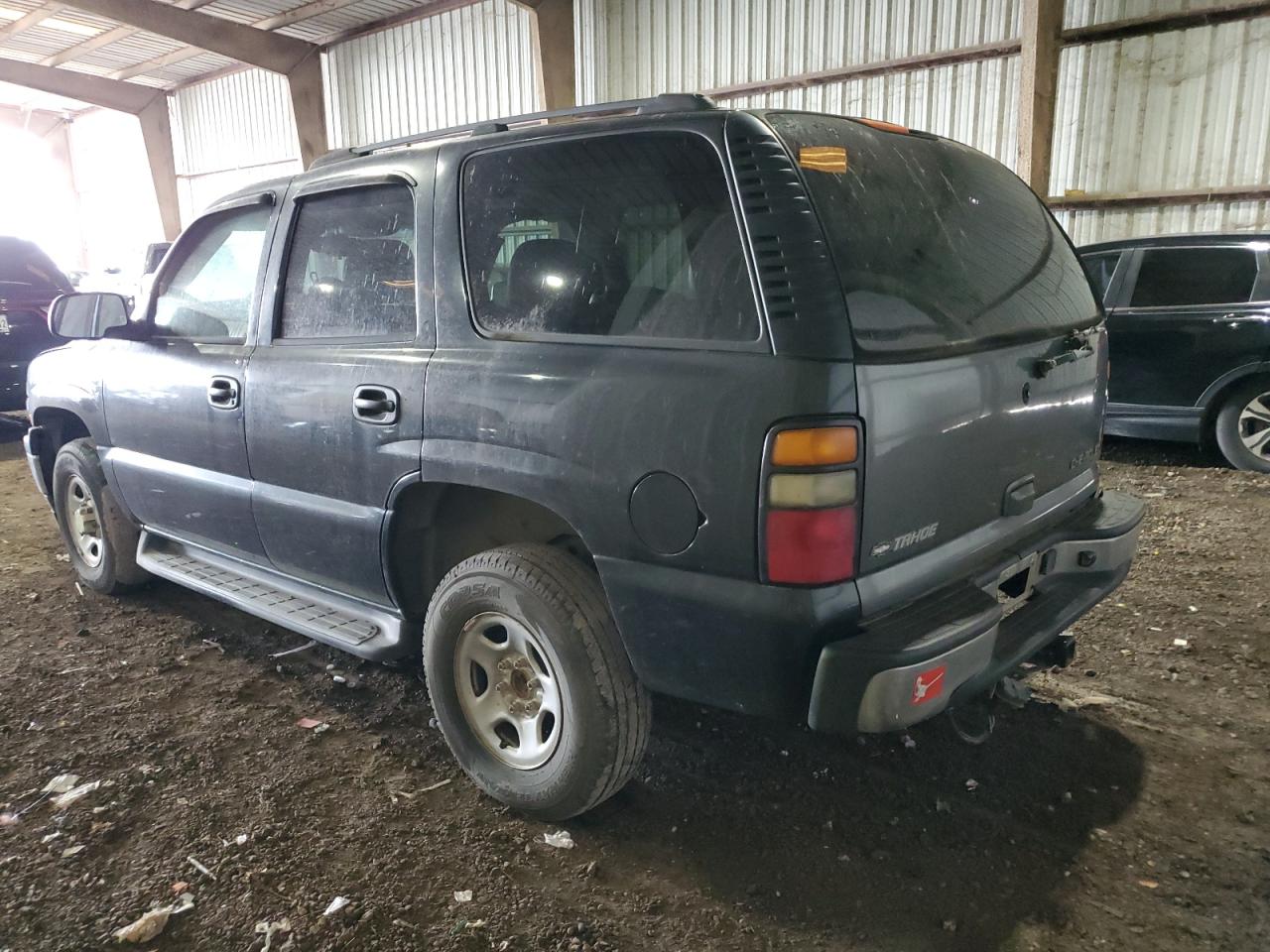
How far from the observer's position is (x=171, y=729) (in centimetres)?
304

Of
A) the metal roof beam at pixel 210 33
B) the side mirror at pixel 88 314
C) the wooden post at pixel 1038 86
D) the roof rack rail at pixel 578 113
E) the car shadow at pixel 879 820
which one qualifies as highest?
the metal roof beam at pixel 210 33

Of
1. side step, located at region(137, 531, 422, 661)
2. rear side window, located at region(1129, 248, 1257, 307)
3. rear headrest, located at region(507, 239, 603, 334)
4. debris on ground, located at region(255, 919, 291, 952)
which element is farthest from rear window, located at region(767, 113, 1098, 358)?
rear side window, located at region(1129, 248, 1257, 307)

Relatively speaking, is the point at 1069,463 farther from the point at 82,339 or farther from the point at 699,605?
the point at 82,339

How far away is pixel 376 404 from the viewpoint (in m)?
2.59

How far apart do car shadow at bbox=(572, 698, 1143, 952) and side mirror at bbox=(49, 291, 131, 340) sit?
272 centimetres

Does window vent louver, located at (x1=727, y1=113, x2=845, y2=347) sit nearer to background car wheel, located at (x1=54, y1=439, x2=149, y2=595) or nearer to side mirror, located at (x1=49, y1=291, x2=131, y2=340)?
side mirror, located at (x1=49, y1=291, x2=131, y2=340)

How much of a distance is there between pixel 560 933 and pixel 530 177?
1909 mm

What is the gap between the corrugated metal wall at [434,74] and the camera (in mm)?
13352

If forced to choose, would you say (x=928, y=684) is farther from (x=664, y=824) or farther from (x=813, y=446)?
(x=664, y=824)

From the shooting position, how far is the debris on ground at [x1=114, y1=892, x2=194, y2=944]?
207cm

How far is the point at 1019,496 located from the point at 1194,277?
5.20 metres

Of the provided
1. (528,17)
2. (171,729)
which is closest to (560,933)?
(171,729)

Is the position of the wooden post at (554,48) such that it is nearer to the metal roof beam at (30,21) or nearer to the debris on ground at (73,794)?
the metal roof beam at (30,21)

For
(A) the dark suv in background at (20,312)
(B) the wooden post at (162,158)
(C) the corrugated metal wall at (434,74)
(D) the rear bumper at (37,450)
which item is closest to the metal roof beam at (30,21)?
(B) the wooden post at (162,158)
